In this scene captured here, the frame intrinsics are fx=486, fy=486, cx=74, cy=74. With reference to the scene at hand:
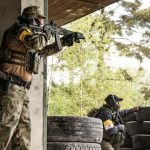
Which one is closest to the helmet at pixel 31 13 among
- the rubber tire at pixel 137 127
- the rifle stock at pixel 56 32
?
the rifle stock at pixel 56 32

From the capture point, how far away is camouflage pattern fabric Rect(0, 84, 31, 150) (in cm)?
543

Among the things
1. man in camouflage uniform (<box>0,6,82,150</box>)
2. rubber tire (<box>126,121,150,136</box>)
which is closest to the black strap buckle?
man in camouflage uniform (<box>0,6,82,150</box>)

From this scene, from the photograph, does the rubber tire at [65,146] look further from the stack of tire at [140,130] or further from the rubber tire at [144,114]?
the rubber tire at [144,114]

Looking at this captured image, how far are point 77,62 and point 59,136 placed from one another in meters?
17.7

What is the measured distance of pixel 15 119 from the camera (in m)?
5.47

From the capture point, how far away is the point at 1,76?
555cm

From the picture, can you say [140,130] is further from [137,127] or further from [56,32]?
[56,32]

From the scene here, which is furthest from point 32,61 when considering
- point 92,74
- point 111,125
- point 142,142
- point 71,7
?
point 92,74

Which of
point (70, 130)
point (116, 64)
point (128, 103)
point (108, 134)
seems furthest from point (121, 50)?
point (70, 130)

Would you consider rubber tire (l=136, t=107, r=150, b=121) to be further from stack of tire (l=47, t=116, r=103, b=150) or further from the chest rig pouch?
the chest rig pouch

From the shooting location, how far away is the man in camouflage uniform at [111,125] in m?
9.05

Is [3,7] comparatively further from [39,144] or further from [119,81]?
[119,81]

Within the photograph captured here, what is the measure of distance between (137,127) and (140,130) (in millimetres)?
91

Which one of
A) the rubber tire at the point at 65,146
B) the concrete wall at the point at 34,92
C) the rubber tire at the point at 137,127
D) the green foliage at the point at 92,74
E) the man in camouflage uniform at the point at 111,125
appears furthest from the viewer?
the green foliage at the point at 92,74
